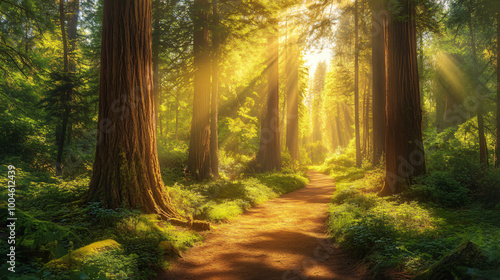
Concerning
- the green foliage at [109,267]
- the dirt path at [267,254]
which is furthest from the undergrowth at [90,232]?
the dirt path at [267,254]

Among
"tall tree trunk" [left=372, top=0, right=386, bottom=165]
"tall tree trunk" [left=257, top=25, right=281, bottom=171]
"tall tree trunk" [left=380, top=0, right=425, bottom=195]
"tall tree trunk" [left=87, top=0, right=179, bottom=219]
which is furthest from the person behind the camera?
"tall tree trunk" [left=257, top=25, right=281, bottom=171]

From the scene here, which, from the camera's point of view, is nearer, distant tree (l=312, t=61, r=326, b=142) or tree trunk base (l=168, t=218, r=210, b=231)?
tree trunk base (l=168, t=218, r=210, b=231)

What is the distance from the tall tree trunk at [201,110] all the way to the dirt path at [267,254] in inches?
168

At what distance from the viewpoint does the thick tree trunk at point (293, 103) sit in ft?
82.8

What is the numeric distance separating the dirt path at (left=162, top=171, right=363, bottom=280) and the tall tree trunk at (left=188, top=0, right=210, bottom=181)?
4255 millimetres

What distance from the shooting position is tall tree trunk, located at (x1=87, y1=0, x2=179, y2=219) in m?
5.88

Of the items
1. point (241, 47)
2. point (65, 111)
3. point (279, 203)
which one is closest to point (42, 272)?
point (279, 203)

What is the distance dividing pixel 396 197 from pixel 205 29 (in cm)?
996

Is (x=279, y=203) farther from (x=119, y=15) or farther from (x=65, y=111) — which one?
(x=65, y=111)

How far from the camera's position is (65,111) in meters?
11.9

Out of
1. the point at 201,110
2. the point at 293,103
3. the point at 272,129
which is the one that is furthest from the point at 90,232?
the point at 293,103

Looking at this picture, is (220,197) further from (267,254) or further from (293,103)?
(293,103)

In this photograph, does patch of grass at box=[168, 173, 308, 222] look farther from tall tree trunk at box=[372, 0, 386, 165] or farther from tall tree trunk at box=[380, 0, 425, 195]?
tall tree trunk at box=[372, 0, 386, 165]

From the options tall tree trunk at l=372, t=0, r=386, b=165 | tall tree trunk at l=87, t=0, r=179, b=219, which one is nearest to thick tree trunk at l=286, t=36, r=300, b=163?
tall tree trunk at l=372, t=0, r=386, b=165
